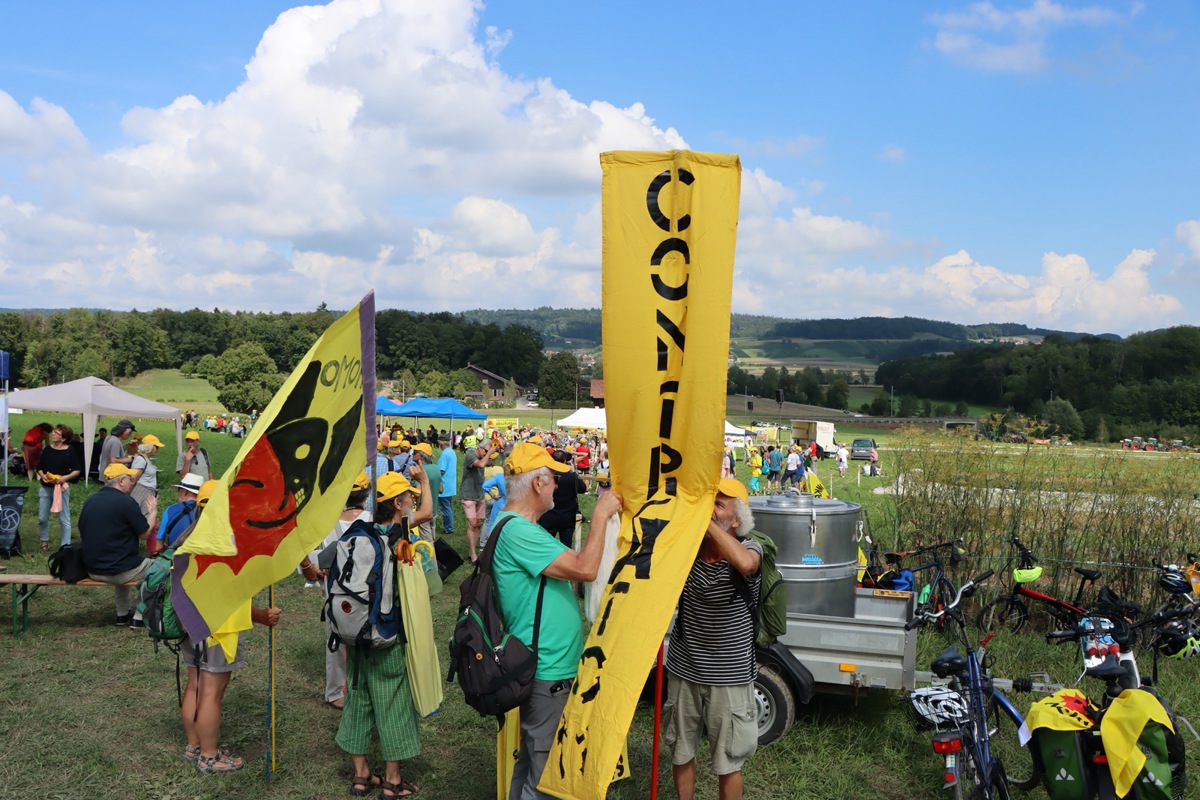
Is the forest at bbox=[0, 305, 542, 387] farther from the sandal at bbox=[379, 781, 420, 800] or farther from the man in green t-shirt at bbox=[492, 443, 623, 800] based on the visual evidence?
the man in green t-shirt at bbox=[492, 443, 623, 800]

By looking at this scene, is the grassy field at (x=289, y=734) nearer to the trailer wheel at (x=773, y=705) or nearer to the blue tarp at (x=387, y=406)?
the trailer wheel at (x=773, y=705)

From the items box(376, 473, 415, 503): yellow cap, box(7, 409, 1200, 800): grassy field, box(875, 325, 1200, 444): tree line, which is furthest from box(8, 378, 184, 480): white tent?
box(875, 325, 1200, 444): tree line

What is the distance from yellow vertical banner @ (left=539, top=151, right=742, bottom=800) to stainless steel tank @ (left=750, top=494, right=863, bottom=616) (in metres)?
2.98

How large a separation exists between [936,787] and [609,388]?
144 inches

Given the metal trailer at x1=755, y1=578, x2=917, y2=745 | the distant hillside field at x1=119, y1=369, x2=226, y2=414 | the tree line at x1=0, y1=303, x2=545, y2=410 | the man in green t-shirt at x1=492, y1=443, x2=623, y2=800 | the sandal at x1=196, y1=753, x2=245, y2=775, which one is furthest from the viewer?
the tree line at x1=0, y1=303, x2=545, y2=410

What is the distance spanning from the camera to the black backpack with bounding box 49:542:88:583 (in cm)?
823

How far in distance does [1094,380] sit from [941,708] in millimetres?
117873

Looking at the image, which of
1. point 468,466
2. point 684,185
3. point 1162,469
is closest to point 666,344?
point 684,185

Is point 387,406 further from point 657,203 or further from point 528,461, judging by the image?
point 657,203

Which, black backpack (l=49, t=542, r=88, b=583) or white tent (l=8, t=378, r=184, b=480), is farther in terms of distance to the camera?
white tent (l=8, t=378, r=184, b=480)

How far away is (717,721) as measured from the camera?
169 inches

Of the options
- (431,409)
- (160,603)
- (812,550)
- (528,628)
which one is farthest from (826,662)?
(431,409)

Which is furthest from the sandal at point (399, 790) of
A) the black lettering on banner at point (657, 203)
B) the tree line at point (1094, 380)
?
the tree line at point (1094, 380)

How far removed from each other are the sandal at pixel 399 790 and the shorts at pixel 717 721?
179 cm
